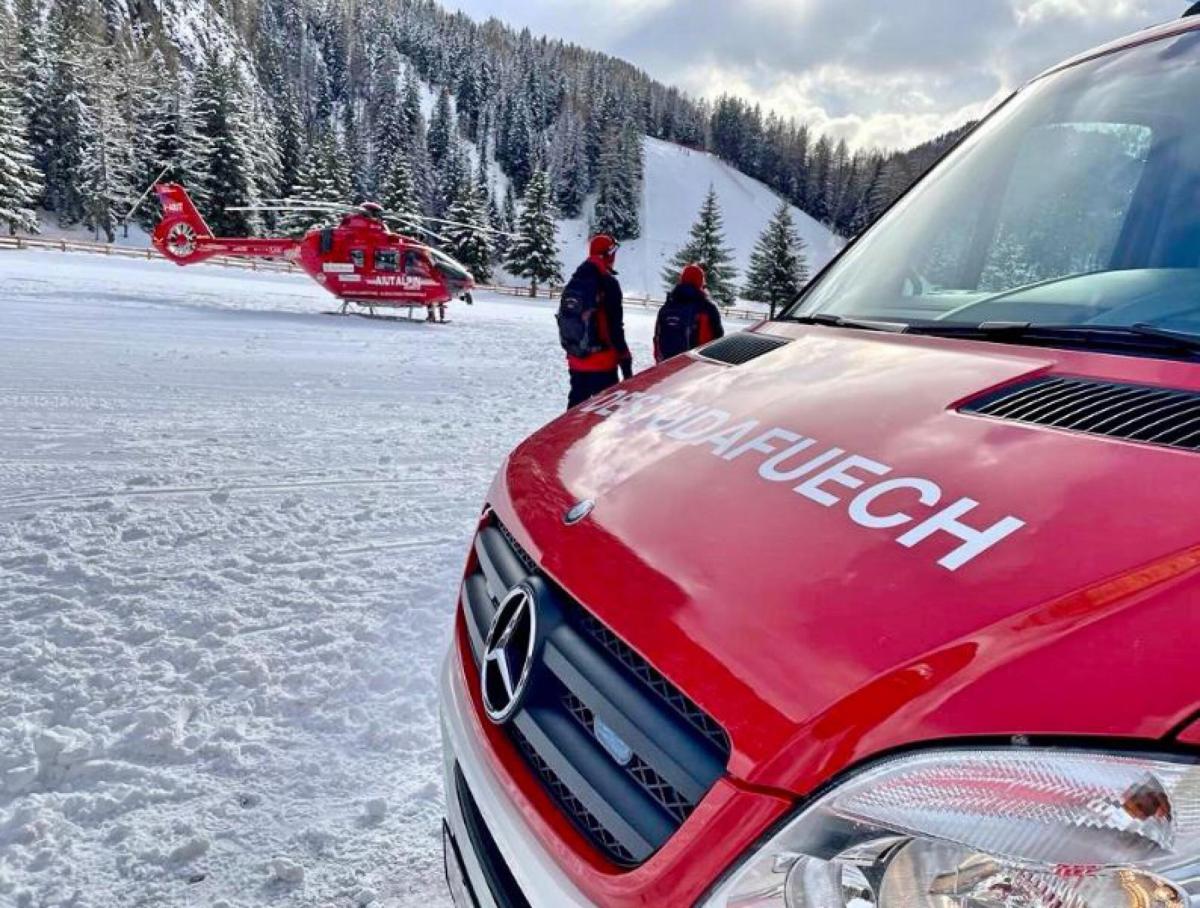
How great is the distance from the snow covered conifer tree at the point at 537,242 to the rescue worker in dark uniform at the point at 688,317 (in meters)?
38.5

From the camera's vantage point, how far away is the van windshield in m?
1.80

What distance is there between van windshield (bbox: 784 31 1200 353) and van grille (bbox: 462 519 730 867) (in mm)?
1233

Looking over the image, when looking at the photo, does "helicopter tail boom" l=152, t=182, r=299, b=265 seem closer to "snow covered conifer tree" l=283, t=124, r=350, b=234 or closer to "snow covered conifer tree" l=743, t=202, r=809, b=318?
"snow covered conifer tree" l=283, t=124, r=350, b=234

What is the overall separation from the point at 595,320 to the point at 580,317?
5.4 inches

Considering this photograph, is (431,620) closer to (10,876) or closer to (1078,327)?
(10,876)

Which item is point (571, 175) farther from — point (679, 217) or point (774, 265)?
point (774, 265)

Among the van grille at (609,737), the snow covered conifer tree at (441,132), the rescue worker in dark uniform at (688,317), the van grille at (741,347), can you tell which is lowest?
the van grille at (609,737)

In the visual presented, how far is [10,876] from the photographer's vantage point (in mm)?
2223

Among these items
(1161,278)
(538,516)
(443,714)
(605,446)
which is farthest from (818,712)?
(1161,278)

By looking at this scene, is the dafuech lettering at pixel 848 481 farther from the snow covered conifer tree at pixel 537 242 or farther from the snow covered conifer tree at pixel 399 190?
the snow covered conifer tree at pixel 537 242

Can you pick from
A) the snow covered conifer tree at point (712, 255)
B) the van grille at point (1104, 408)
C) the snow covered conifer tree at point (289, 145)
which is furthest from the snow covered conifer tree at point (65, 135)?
the van grille at point (1104, 408)

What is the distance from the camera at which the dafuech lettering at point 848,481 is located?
1119 mm

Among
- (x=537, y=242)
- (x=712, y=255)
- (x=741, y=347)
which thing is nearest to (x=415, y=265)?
(x=741, y=347)

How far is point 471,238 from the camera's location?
45812 millimetres
